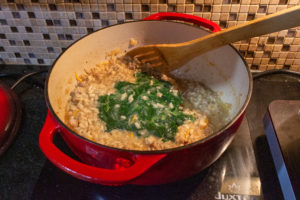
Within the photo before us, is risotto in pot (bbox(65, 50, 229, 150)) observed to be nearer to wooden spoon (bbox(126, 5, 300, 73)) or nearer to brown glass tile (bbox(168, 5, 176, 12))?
wooden spoon (bbox(126, 5, 300, 73))

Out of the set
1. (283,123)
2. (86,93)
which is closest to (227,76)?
(283,123)

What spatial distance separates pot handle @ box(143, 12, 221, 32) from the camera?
2.60 ft

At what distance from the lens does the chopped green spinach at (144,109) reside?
2.48 ft

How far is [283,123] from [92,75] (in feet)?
2.00

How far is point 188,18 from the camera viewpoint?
31.9 inches

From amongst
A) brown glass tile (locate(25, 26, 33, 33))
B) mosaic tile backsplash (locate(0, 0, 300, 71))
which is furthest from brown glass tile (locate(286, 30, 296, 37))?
brown glass tile (locate(25, 26, 33, 33))

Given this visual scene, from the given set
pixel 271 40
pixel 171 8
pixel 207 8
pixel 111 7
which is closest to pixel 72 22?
pixel 111 7

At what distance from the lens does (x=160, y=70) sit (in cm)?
93

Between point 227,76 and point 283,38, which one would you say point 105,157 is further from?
point 283,38

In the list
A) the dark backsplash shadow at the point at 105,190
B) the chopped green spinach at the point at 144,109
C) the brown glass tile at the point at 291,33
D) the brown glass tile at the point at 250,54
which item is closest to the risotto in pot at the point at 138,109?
the chopped green spinach at the point at 144,109

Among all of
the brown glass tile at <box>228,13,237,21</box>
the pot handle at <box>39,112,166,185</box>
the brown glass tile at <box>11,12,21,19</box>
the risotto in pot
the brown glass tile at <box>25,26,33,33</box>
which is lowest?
the risotto in pot

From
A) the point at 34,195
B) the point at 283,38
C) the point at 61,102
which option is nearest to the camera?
the point at 34,195

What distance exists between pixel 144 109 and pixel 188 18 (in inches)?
12.0

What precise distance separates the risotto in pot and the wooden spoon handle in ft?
0.49
